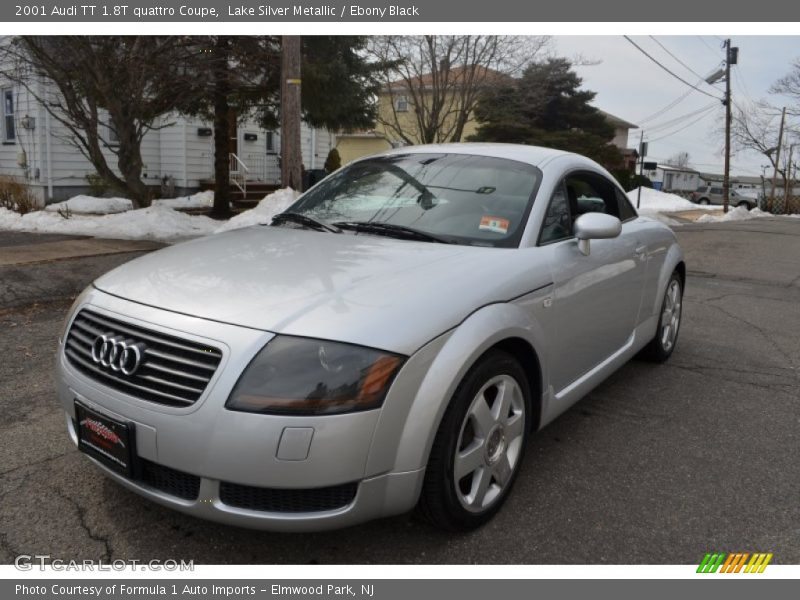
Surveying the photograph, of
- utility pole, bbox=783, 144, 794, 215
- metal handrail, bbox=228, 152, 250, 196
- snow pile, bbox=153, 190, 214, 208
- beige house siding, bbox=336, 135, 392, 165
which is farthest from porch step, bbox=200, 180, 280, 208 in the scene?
utility pole, bbox=783, 144, 794, 215

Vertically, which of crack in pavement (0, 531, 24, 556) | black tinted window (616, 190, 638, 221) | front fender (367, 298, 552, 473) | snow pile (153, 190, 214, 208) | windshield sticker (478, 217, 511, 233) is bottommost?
crack in pavement (0, 531, 24, 556)

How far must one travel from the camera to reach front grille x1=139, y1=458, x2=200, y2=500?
88.6 inches

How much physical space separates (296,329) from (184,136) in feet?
54.7

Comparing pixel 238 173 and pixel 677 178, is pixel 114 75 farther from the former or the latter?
pixel 677 178

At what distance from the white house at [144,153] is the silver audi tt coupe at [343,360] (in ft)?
41.3

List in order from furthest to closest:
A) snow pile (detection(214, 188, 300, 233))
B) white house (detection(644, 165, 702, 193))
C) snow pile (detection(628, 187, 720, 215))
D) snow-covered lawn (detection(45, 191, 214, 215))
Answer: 1. white house (detection(644, 165, 702, 193))
2. snow pile (detection(628, 187, 720, 215))
3. snow-covered lawn (detection(45, 191, 214, 215))
4. snow pile (detection(214, 188, 300, 233))

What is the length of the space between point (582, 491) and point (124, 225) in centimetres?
885

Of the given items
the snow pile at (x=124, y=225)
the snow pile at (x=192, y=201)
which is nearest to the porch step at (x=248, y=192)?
the snow pile at (x=192, y=201)

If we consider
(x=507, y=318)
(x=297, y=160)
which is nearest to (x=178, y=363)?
(x=507, y=318)

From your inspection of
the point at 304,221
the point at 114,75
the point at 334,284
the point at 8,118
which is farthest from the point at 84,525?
the point at 8,118

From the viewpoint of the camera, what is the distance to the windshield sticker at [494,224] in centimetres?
320

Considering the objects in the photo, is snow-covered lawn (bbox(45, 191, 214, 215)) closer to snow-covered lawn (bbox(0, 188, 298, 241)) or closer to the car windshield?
snow-covered lawn (bbox(0, 188, 298, 241))

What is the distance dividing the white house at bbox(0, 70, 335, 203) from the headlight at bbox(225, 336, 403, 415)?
13414mm

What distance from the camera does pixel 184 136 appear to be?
57.3ft
